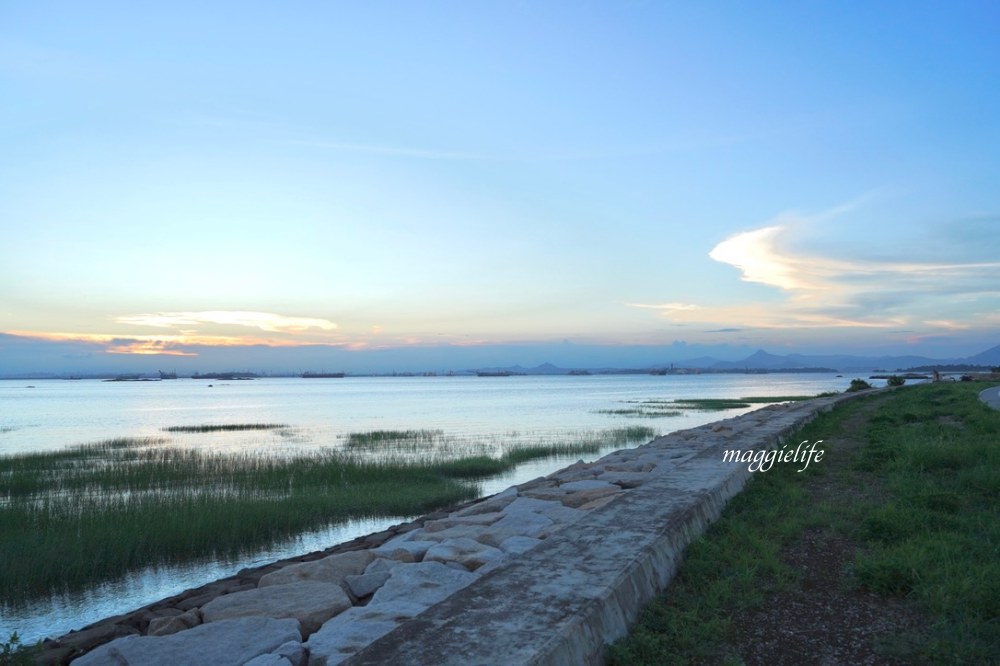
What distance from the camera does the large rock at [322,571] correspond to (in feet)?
19.3

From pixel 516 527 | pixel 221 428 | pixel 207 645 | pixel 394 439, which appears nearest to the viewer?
pixel 207 645

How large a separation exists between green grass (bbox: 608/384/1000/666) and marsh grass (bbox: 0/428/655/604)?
7.19 m

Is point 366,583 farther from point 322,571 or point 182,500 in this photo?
point 182,500

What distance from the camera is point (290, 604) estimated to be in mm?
5016

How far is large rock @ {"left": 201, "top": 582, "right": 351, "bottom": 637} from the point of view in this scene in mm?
4750

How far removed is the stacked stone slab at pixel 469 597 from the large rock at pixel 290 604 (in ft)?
0.04

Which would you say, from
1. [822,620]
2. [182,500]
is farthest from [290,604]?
[182,500]

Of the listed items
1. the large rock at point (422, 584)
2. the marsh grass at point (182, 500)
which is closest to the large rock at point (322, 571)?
the large rock at point (422, 584)

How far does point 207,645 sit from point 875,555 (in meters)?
4.72

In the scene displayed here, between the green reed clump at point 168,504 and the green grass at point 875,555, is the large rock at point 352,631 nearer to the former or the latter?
the green grass at point 875,555

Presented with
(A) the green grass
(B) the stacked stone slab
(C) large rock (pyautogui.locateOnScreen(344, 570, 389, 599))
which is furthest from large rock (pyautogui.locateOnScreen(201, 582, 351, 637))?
(A) the green grass

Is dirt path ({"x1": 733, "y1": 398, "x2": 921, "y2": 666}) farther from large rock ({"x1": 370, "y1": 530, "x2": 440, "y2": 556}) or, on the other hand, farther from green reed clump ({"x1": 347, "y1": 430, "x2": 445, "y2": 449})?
green reed clump ({"x1": 347, "y1": 430, "x2": 445, "y2": 449})

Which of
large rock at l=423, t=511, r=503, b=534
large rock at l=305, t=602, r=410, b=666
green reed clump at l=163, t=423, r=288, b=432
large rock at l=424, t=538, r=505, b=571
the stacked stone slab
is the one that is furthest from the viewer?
green reed clump at l=163, t=423, r=288, b=432

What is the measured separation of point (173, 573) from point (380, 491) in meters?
5.59
